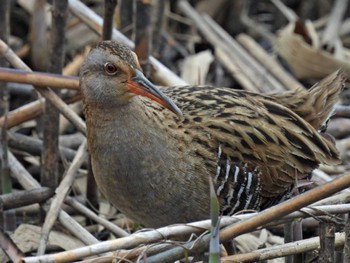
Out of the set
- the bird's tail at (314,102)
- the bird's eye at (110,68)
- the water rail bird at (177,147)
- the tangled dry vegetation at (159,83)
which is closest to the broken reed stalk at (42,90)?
the tangled dry vegetation at (159,83)

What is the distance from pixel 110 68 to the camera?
3.21m

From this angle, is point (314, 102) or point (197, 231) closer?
point (197, 231)

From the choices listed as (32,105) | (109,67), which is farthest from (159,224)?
(32,105)

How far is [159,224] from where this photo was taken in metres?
3.31

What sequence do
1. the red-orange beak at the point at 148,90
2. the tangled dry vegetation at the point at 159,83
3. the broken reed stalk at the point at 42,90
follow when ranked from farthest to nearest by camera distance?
the broken reed stalk at the point at 42,90
the red-orange beak at the point at 148,90
the tangled dry vegetation at the point at 159,83

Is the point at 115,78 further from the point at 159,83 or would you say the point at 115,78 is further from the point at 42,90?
the point at 159,83

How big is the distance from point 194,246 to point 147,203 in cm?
63

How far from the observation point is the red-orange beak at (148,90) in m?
3.15

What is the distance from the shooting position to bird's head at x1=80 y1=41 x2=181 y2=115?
10.4 feet

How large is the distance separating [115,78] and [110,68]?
39 millimetres

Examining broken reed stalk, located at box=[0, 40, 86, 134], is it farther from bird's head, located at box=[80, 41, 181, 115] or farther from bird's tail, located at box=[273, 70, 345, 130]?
bird's tail, located at box=[273, 70, 345, 130]

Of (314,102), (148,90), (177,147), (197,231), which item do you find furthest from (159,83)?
(197,231)

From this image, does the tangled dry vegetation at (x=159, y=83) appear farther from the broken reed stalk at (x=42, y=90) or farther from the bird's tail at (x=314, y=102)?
the bird's tail at (x=314, y=102)

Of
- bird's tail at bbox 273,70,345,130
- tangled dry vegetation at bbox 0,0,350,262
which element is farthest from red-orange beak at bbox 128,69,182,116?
bird's tail at bbox 273,70,345,130
